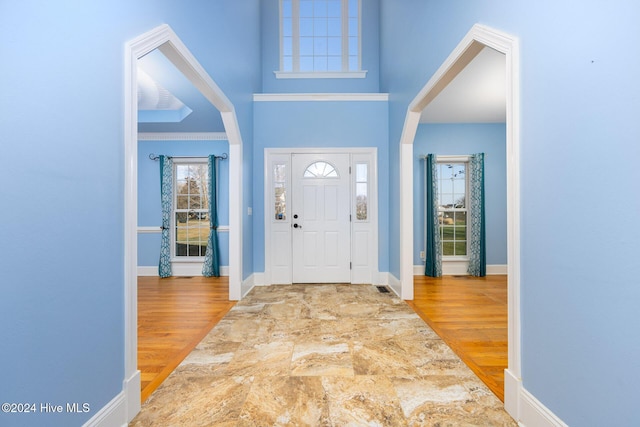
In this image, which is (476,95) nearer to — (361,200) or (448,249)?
(361,200)

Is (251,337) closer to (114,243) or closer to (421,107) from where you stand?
(114,243)

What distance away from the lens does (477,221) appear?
532 cm

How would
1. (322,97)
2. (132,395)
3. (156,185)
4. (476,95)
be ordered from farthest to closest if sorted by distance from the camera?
(156,185) < (322,97) < (476,95) < (132,395)

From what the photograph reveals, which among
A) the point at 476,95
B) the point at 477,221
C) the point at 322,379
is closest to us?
the point at 322,379

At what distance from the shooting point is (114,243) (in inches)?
60.0

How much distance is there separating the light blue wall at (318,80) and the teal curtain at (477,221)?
85.3 inches

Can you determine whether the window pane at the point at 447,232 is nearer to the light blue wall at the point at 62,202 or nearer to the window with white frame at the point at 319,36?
the window with white frame at the point at 319,36

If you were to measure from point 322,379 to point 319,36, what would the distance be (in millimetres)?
5131

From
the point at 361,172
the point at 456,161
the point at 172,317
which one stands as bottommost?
the point at 172,317

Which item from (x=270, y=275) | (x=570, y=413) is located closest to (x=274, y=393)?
(x=570, y=413)

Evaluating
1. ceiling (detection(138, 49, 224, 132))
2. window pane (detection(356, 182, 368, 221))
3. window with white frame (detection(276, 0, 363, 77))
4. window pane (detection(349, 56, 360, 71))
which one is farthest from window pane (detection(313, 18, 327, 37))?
window pane (detection(356, 182, 368, 221))


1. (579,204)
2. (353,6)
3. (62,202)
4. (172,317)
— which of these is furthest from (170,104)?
(579,204)

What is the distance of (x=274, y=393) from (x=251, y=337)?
35.8 inches

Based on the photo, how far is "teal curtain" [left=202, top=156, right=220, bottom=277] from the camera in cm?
528
